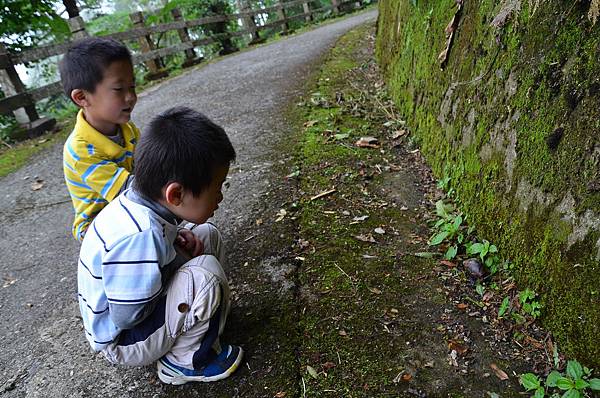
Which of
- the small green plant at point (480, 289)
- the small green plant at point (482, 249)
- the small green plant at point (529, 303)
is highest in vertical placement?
the small green plant at point (482, 249)

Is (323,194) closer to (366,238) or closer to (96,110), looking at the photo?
(366,238)

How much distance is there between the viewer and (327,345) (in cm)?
182

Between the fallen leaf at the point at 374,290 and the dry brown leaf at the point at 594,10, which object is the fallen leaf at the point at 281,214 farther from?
the dry brown leaf at the point at 594,10

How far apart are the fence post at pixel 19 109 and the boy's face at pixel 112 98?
4583 millimetres

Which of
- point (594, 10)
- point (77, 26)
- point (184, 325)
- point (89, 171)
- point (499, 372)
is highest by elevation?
point (77, 26)

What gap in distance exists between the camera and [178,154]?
1.61 meters

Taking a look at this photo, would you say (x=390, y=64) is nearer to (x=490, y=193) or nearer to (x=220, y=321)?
(x=490, y=193)

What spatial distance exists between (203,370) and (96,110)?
4.98 feet

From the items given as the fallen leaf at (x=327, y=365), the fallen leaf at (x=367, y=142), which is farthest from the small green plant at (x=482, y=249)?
the fallen leaf at (x=367, y=142)

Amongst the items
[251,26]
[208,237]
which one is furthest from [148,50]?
[208,237]

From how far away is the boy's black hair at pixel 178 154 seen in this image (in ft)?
5.31

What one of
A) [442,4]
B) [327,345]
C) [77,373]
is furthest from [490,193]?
[77,373]

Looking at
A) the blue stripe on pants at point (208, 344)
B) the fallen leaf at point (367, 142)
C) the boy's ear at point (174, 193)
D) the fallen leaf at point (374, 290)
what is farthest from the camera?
the fallen leaf at point (367, 142)

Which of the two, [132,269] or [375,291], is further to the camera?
[375,291]
